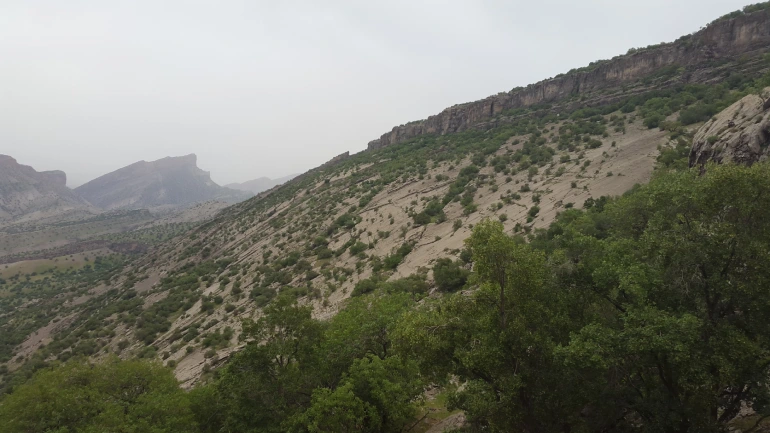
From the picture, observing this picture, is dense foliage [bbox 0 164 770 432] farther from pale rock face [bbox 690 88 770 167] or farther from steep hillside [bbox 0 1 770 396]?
steep hillside [bbox 0 1 770 396]

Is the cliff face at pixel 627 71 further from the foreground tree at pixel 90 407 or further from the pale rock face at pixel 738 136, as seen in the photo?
the foreground tree at pixel 90 407

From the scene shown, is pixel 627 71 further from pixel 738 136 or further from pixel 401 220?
pixel 401 220

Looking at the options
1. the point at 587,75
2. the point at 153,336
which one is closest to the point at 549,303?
the point at 153,336

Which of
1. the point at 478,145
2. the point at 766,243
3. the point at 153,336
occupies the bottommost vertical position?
the point at 153,336

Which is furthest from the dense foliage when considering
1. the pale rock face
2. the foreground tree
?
the pale rock face

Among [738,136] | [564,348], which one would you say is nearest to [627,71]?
[738,136]

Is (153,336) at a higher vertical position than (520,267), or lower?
lower

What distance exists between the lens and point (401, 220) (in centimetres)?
4444

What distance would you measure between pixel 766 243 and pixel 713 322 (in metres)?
2.31

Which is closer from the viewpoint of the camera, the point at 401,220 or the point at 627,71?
the point at 401,220

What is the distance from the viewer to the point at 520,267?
10.5 meters

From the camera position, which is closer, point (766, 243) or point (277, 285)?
point (766, 243)

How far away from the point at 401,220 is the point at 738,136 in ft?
98.7

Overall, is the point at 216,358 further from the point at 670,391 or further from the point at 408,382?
the point at 670,391
